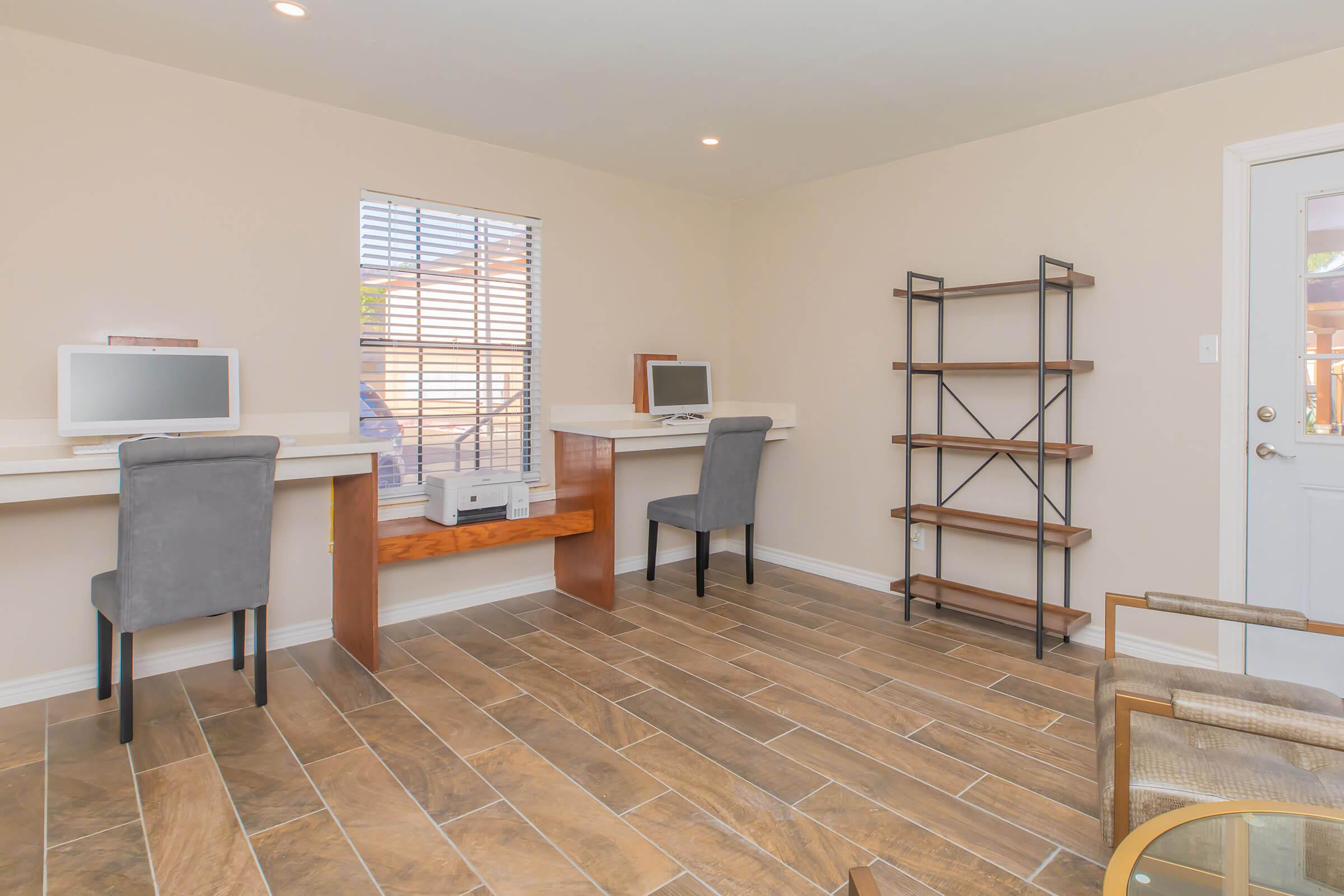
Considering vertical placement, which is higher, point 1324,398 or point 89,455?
point 1324,398

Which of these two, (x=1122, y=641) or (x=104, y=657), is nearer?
(x=104, y=657)

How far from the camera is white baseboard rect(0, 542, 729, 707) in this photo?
2.70m

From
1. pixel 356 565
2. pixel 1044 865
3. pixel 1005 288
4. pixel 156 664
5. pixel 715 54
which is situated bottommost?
pixel 1044 865

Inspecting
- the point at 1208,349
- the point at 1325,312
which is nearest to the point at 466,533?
the point at 1208,349

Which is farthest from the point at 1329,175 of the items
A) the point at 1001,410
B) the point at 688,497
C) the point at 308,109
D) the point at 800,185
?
the point at 308,109

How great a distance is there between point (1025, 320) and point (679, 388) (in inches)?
74.7

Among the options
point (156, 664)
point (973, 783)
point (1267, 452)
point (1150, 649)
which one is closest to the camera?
point (973, 783)

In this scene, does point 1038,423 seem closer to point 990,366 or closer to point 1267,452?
point 990,366

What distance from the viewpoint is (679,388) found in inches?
176

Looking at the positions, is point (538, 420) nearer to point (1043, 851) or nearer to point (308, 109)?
point (308, 109)

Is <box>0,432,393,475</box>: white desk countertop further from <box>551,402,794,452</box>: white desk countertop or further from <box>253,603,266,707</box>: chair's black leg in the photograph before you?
<box>551,402,794,452</box>: white desk countertop

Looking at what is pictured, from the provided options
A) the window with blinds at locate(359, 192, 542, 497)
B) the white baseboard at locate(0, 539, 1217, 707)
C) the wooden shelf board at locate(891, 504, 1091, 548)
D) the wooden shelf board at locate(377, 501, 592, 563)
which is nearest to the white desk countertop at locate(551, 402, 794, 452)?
the window with blinds at locate(359, 192, 542, 497)

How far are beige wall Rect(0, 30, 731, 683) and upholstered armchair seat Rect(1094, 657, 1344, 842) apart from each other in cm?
298

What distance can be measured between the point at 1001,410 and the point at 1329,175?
144 centimetres
